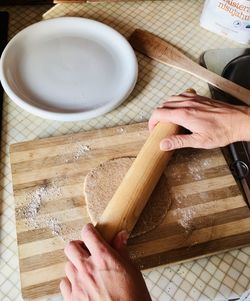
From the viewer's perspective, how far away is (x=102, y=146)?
35.5 inches

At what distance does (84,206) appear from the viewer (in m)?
0.81

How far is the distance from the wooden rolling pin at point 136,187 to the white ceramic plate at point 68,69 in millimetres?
194

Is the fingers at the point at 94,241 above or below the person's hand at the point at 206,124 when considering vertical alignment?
below

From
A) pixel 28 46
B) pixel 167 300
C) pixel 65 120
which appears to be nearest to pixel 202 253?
pixel 167 300

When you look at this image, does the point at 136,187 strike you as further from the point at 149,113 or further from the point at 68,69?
the point at 68,69

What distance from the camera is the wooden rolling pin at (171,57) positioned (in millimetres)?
1046

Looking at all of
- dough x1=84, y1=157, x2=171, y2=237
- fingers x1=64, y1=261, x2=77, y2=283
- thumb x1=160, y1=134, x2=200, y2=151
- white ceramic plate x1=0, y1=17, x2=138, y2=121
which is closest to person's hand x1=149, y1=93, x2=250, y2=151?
thumb x1=160, y1=134, x2=200, y2=151

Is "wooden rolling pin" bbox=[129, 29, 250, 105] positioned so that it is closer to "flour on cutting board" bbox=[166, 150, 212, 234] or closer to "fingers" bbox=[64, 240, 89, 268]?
"flour on cutting board" bbox=[166, 150, 212, 234]

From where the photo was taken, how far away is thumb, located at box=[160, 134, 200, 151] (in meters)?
0.82

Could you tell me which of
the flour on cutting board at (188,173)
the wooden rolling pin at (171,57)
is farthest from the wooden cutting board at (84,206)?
the wooden rolling pin at (171,57)

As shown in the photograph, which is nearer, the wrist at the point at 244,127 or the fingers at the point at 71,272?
the fingers at the point at 71,272

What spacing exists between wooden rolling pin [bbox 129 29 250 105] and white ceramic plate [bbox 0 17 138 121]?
0.21 feet

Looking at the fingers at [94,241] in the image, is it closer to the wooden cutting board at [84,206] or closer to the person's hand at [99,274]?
the person's hand at [99,274]

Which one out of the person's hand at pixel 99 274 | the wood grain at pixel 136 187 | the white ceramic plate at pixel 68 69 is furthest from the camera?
the white ceramic plate at pixel 68 69
